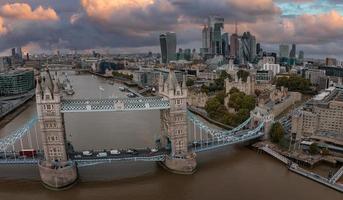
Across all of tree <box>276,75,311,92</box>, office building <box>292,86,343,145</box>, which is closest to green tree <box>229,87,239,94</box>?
office building <box>292,86,343,145</box>

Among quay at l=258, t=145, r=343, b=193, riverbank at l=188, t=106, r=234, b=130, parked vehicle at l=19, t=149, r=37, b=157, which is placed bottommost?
quay at l=258, t=145, r=343, b=193

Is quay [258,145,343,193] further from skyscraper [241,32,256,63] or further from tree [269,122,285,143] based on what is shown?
skyscraper [241,32,256,63]

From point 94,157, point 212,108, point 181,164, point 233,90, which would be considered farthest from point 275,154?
point 233,90

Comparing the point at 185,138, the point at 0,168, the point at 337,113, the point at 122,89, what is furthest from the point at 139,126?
the point at 122,89

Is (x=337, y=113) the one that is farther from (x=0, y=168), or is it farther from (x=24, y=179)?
(x=0, y=168)

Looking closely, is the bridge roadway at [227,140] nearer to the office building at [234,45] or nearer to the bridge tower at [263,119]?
the bridge tower at [263,119]

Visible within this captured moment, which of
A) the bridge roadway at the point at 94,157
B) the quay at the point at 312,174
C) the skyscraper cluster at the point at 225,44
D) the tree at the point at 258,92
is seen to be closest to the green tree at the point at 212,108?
the tree at the point at 258,92

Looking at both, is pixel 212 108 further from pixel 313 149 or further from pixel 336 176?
pixel 336 176
